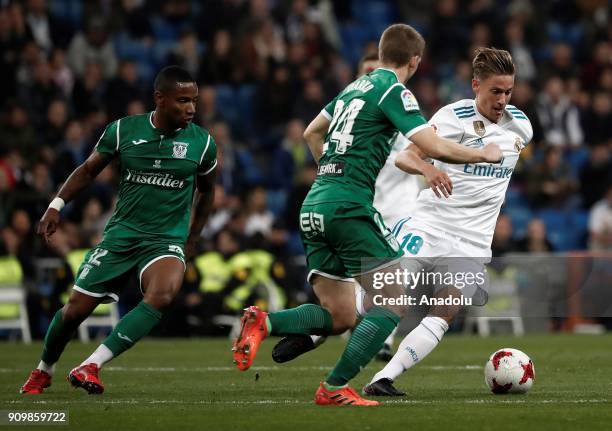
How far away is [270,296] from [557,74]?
758cm

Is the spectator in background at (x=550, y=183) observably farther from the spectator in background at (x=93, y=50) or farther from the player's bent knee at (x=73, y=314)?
the player's bent knee at (x=73, y=314)

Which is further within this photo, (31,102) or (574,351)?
(31,102)

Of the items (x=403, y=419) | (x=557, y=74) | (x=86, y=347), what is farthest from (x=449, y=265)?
(x=557, y=74)

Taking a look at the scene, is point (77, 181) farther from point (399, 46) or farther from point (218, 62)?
point (218, 62)

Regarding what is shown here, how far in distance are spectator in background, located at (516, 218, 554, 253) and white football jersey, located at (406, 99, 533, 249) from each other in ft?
30.9

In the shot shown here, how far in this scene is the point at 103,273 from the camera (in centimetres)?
927

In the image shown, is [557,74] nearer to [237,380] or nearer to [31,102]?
[31,102]

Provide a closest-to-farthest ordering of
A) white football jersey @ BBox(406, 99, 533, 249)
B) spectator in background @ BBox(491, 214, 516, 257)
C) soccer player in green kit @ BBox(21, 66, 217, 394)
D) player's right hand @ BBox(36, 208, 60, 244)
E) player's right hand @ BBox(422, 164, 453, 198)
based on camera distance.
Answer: player's right hand @ BBox(422, 164, 453, 198) < player's right hand @ BBox(36, 208, 60, 244) < soccer player in green kit @ BBox(21, 66, 217, 394) < white football jersey @ BBox(406, 99, 533, 249) < spectator in background @ BBox(491, 214, 516, 257)

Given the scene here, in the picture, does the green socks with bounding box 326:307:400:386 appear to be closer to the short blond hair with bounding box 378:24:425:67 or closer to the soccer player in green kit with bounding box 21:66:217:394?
the short blond hair with bounding box 378:24:425:67

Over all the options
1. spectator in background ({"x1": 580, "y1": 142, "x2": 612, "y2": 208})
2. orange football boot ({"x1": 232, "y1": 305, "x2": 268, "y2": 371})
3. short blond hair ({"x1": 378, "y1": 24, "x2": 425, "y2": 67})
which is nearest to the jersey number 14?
short blond hair ({"x1": 378, "y1": 24, "x2": 425, "y2": 67})

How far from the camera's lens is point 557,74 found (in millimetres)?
22484

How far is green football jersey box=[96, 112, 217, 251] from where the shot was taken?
938 centimetres

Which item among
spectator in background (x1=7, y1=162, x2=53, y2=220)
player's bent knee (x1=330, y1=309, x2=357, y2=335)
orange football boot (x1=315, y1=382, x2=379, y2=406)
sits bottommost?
spectator in background (x1=7, y1=162, x2=53, y2=220)

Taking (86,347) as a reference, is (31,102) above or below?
above
